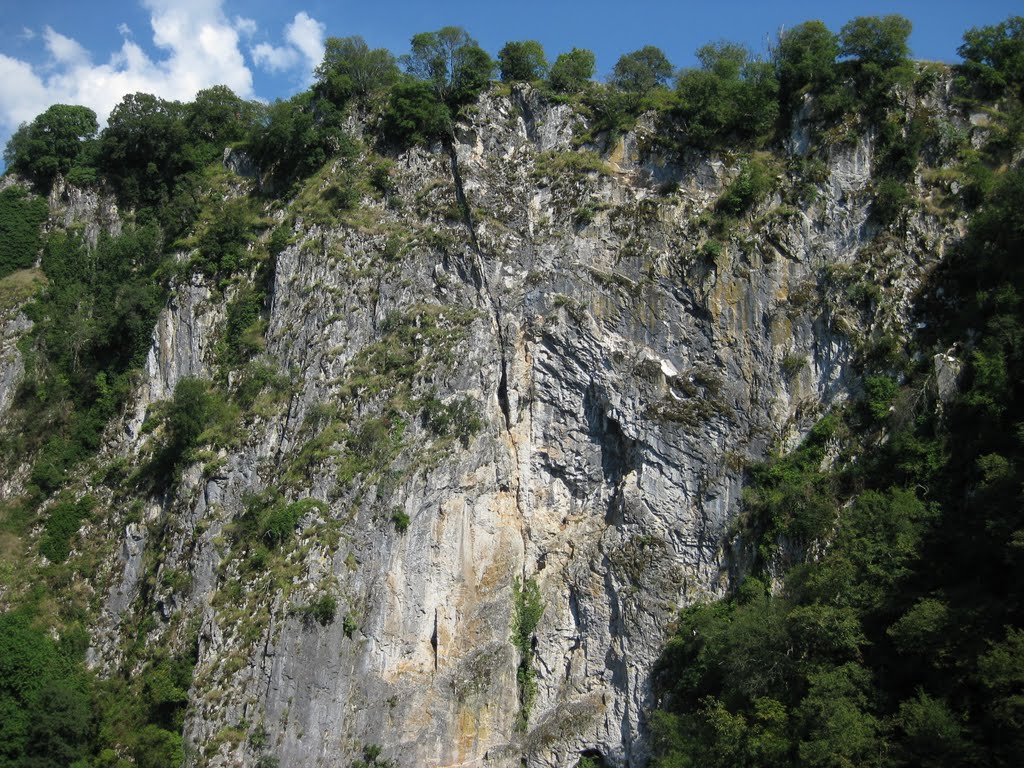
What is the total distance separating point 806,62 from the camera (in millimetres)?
31938

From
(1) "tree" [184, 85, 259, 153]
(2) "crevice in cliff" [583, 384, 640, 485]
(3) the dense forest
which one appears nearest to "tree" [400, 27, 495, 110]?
(3) the dense forest

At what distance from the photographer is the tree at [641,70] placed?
120 ft

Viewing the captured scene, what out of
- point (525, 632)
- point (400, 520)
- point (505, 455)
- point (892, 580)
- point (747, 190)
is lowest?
point (525, 632)

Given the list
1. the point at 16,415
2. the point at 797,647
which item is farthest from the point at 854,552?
the point at 16,415

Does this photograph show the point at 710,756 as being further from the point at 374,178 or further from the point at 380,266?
the point at 374,178

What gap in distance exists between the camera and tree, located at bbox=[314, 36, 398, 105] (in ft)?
122

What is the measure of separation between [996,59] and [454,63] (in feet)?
75.3

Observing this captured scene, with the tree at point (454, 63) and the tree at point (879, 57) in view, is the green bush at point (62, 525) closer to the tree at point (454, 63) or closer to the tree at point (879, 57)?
the tree at point (454, 63)

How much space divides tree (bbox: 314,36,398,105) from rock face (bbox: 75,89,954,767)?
837 cm

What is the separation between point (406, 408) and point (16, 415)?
1810cm

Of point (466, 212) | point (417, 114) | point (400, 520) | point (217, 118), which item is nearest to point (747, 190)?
point (466, 212)

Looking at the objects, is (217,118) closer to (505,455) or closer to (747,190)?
(505,455)

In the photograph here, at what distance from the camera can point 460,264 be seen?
3244 cm

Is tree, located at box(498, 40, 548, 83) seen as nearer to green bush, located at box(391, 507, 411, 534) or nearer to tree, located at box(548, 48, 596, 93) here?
tree, located at box(548, 48, 596, 93)
